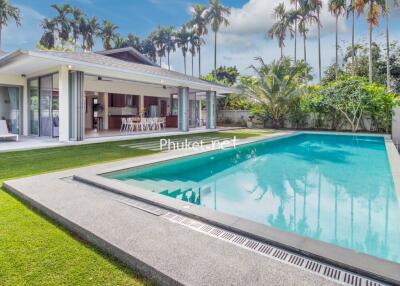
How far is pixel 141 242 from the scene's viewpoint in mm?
2779

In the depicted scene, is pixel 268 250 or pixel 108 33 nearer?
pixel 268 250

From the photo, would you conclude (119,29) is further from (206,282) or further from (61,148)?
(206,282)

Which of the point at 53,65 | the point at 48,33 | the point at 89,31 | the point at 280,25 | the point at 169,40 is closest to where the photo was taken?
the point at 53,65

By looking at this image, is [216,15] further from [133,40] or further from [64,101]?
[64,101]

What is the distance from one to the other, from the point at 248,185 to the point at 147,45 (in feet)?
139

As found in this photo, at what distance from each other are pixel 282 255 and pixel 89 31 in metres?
40.7

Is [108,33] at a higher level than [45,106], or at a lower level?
higher

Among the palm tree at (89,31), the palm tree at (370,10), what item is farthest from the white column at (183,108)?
the palm tree at (89,31)

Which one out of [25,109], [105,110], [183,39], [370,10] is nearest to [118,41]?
[183,39]

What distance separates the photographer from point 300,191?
5.73 metres

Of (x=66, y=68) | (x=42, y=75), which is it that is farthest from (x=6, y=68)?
(x=66, y=68)

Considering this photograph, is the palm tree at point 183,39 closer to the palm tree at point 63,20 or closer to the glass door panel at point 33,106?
the palm tree at point 63,20

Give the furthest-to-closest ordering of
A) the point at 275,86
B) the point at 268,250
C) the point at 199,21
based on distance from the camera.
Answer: the point at 199,21, the point at 275,86, the point at 268,250

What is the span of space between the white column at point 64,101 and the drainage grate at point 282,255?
8981mm
